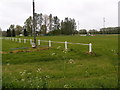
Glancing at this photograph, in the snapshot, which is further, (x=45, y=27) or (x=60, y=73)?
(x=45, y=27)

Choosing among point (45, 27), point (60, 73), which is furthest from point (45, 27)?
point (60, 73)

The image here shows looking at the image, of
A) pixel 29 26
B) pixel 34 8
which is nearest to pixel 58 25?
pixel 29 26

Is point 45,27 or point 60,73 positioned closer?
point 60,73

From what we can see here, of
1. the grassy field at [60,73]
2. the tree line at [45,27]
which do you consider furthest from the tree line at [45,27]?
the grassy field at [60,73]

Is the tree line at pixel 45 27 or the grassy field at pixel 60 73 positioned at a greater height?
the tree line at pixel 45 27

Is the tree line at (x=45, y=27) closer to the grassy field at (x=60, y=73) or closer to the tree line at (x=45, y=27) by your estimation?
the tree line at (x=45, y=27)

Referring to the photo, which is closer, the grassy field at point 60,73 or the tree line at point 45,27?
the grassy field at point 60,73

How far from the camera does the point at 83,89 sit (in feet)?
14.1

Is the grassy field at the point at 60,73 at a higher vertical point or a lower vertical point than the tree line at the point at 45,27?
lower

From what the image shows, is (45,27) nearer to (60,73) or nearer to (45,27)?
(45,27)

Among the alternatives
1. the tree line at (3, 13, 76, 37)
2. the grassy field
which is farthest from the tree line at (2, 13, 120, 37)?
the grassy field

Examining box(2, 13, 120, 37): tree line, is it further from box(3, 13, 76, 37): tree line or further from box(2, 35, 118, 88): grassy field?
box(2, 35, 118, 88): grassy field

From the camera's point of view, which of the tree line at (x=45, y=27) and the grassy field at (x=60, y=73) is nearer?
the grassy field at (x=60, y=73)

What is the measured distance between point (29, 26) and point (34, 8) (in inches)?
2796
